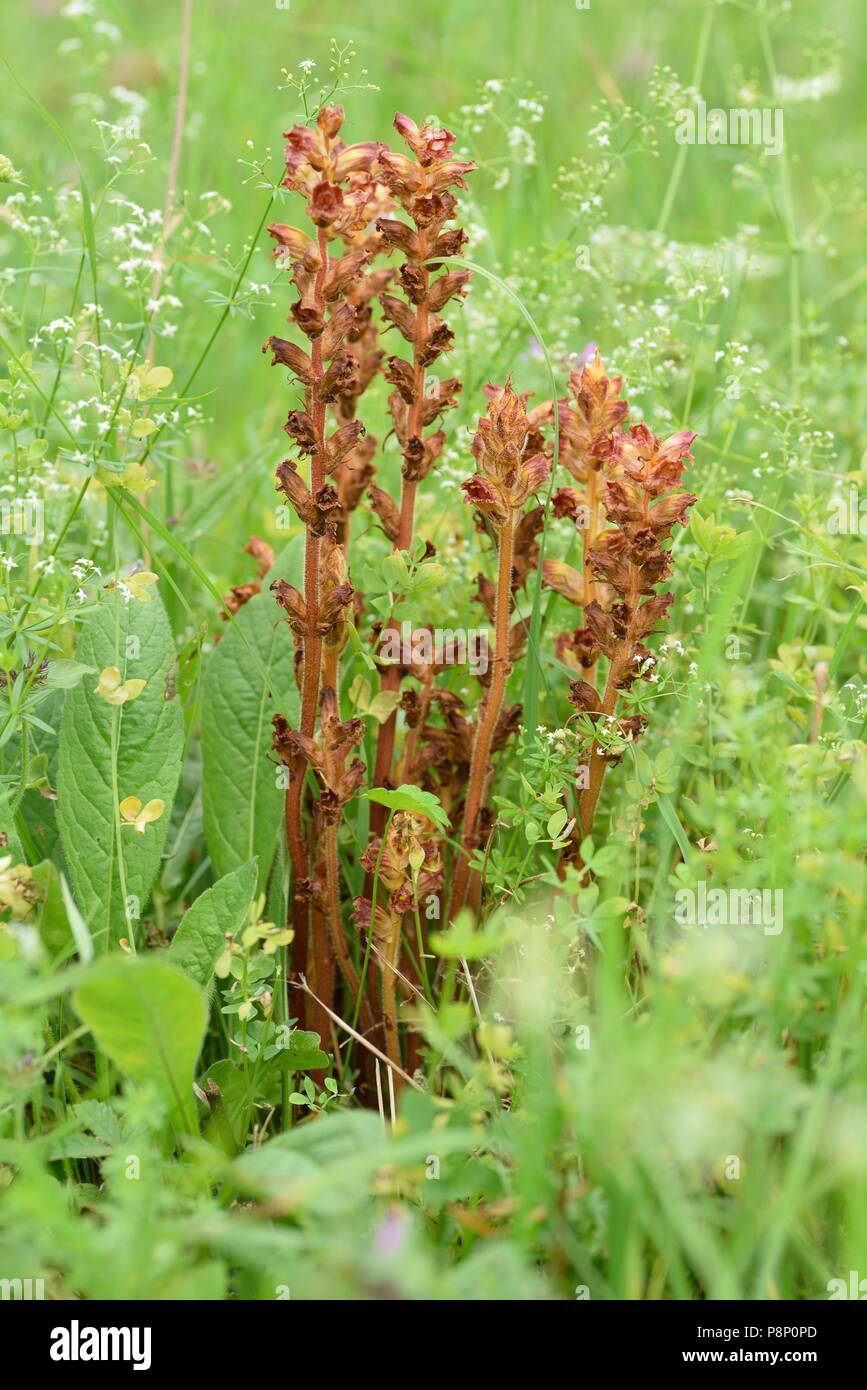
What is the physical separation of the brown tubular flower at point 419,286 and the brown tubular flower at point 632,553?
340 mm

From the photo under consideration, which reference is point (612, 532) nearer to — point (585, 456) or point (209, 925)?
point (585, 456)

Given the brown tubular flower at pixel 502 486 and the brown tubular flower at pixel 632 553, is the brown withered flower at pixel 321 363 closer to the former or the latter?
the brown tubular flower at pixel 502 486

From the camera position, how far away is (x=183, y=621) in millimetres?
2986

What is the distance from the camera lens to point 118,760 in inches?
92.4

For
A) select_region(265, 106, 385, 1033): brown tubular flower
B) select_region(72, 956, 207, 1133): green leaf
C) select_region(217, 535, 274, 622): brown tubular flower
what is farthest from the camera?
select_region(217, 535, 274, 622): brown tubular flower

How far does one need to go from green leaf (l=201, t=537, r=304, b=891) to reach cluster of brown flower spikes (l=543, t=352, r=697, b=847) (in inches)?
22.0

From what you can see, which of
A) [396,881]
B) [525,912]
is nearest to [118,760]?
[396,881]

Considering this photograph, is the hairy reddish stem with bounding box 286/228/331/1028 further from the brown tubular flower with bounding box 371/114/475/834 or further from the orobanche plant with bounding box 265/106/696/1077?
the brown tubular flower with bounding box 371/114/475/834

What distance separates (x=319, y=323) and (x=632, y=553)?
64 centimetres

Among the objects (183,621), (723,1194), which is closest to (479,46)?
(183,621)

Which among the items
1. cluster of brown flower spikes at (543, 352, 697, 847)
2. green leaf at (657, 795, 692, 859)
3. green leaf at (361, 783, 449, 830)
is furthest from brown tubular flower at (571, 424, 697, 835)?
green leaf at (361, 783, 449, 830)

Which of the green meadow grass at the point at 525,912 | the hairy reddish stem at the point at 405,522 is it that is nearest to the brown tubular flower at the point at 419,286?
the hairy reddish stem at the point at 405,522

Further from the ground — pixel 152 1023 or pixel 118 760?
pixel 118 760

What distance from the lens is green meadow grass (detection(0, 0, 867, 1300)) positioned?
4.83 feet
